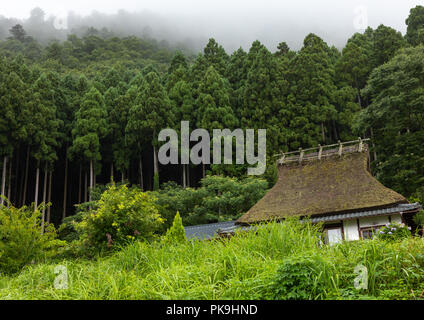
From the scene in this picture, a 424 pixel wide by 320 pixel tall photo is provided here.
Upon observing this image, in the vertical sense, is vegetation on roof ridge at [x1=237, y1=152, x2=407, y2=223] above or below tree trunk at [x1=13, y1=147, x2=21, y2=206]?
below

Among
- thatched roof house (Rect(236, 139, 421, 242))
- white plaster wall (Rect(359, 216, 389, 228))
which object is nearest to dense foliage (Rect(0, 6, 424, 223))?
thatched roof house (Rect(236, 139, 421, 242))

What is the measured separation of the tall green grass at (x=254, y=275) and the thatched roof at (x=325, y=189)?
7627 mm

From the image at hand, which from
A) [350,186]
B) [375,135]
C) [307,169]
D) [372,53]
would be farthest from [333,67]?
[350,186]

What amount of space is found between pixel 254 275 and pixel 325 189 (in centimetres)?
1045

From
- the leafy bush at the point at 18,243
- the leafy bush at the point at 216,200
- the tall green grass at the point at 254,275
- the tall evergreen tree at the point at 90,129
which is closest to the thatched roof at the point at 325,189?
the leafy bush at the point at 216,200

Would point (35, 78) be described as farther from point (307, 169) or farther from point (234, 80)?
point (307, 169)

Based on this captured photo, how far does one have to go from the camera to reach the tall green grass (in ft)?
11.9

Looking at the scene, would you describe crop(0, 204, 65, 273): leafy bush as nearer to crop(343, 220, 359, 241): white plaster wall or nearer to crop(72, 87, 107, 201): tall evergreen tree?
crop(343, 220, 359, 241): white plaster wall

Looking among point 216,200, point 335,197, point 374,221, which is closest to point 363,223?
point 374,221

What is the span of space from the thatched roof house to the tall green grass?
23.2 ft

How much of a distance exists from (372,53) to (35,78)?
897 inches

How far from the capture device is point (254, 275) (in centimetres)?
409

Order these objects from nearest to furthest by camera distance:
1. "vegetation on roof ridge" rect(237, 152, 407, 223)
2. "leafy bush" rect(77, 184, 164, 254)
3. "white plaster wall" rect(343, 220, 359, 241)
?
"leafy bush" rect(77, 184, 164, 254), "white plaster wall" rect(343, 220, 359, 241), "vegetation on roof ridge" rect(237, 152, 407, 223)
